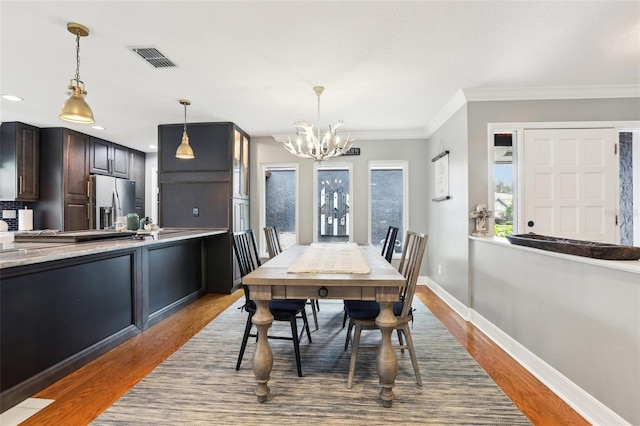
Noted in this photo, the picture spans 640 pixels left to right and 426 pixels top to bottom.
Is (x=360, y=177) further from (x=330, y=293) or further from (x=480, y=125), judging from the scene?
(x=330, y=293)

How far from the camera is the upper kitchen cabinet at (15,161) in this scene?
4.44 meters

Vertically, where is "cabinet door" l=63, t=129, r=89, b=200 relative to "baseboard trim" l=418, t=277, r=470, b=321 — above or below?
above

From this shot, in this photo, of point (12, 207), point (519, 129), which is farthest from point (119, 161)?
point (519, 129)

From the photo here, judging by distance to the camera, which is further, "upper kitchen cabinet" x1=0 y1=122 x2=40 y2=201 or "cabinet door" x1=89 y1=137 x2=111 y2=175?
"cabinet door" x1=89 y1=137 x2=111 y2=175

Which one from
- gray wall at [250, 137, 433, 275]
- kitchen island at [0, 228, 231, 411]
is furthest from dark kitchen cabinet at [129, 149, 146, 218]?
kitchen island at [0, 228, 231, 411]

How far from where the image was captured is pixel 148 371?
2.28 m

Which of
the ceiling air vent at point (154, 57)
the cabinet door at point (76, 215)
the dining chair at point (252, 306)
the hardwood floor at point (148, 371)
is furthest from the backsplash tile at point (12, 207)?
the dining chair at point (252, 306)

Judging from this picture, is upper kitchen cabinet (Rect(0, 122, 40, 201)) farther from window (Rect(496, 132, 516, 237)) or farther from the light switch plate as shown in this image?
window (Rect(496, 132, 516, 237))

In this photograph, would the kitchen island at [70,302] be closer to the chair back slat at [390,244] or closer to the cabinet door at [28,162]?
the chair back slat at [390,244]

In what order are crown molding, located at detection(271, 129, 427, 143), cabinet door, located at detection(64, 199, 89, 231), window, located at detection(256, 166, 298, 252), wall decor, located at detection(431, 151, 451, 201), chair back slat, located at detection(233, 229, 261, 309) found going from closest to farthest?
→ chair back slat, located at detection(233, 229, 261, 309) → wall decor, located at detection(431, 151, 451, 201) → cabinet door, located at detection(64, 199, 89, 231) → crown molding, located at detection(271, 129, 427, 143) → window, located at detection(256, 166, 298, 252)

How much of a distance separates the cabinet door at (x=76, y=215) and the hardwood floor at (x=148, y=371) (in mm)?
2968

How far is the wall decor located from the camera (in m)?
4.03

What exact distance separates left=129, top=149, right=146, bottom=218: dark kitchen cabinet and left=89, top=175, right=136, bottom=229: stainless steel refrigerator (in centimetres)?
34

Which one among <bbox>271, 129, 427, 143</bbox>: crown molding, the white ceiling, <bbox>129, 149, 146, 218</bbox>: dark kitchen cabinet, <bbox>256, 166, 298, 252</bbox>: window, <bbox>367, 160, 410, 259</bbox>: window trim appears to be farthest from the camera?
<bbox>129, 149, 146, 218</bbox>: dark kitchen cabinet
